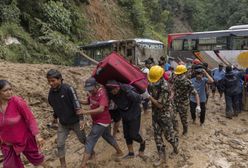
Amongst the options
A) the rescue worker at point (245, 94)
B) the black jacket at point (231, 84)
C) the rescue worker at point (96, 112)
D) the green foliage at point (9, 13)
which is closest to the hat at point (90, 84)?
the rescue worker at point (96, 112)

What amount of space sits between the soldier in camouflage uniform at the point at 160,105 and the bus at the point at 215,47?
37.1ft

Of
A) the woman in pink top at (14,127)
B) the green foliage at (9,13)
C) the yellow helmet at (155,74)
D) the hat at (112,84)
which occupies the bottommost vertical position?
the woman in pink top at (14,127)

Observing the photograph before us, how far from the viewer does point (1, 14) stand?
1703cm

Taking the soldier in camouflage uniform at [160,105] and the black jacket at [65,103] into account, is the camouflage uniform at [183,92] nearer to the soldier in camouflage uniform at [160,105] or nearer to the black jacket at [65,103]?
the soldier in camouflage uniform at [160,105]

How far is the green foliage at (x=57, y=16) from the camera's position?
20.0 meters

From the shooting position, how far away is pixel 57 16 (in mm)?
20266

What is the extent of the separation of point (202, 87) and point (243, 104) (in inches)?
125

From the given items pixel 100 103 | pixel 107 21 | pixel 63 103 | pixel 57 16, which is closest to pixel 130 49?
pixel 57 16

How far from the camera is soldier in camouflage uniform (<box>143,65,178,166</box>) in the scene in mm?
5805

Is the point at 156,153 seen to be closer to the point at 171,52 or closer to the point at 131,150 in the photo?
the point at 131,150

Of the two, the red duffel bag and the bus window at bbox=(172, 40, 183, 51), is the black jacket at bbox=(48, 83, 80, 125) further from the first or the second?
the bus window at bbox=(172, 40, 183, 51)

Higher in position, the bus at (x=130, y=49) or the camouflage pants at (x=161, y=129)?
the bus at (x=130, y=49)

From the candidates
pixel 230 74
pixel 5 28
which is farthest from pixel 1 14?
pixel 230 74

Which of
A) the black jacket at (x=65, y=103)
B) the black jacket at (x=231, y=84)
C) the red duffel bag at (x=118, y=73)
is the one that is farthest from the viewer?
the black jacket at (x=231, y=84)
